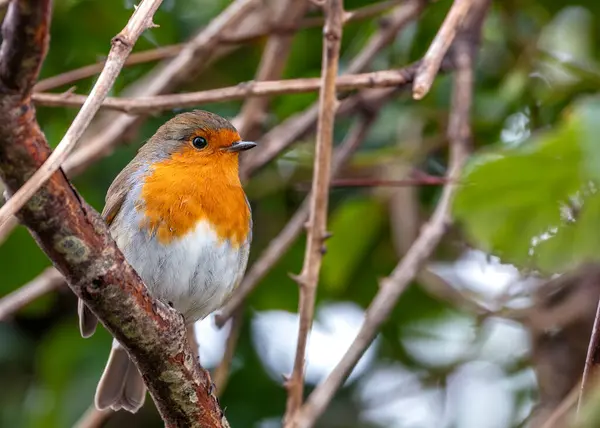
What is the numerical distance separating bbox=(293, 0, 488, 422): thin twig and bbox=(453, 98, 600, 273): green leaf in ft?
2.26

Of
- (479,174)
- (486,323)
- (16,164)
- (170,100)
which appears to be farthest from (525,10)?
(16,164)

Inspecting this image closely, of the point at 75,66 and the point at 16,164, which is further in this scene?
the point at 75,66

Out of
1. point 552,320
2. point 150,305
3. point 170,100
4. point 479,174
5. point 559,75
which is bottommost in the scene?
point 150,305

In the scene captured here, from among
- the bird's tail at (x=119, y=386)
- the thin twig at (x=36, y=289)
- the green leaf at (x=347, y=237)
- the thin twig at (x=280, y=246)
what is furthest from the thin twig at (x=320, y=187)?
the thin twig at (x=36, y=289)

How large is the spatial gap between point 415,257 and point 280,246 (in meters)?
0.67

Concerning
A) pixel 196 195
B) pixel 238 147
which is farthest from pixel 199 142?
pixel 196 195

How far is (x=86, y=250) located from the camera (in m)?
2.07

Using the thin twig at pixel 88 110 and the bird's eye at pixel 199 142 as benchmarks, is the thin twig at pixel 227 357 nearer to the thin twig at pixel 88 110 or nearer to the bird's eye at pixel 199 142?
the bird's eye at pixel 199 142

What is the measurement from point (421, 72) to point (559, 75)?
7.29ft


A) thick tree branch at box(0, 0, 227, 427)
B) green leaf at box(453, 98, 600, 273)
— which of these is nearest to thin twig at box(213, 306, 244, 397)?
thick tree branch at box(0, 0, 227, 427)

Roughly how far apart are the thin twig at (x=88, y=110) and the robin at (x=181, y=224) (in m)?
1.54

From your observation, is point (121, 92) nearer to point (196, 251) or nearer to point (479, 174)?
point (196, 251)

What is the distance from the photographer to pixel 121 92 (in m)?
5.09

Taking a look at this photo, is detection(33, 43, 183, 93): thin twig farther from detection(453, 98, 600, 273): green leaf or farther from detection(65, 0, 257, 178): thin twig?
detection(453, 98, 600, 273): green leaf
